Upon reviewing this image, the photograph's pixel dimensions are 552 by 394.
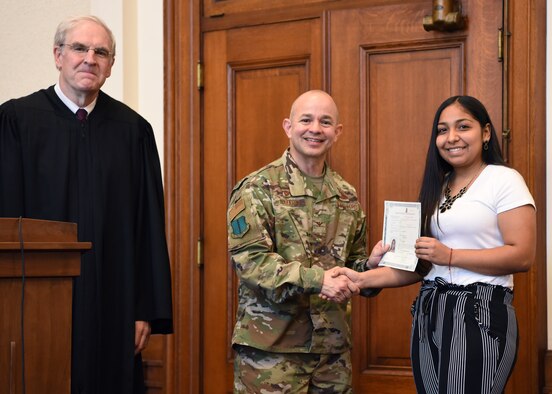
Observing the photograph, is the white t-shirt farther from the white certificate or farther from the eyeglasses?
the eyeglasses

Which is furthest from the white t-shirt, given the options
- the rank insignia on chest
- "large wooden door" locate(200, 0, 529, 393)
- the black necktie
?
the black necktie

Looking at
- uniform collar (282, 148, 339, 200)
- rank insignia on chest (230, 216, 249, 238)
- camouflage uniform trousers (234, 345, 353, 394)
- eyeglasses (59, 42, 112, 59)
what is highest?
eyeglasses (59, 42, 112, 59)

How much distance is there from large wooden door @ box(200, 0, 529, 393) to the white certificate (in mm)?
929

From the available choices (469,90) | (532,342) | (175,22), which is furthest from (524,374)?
(175,22)

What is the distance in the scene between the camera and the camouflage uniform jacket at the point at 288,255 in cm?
262

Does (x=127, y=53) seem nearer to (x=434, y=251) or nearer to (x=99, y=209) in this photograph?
(x=99, y=209)

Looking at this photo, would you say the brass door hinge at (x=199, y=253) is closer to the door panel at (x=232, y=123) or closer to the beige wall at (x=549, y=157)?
the door panel at (x=232, y=123)

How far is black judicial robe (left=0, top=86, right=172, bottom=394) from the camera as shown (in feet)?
8.36

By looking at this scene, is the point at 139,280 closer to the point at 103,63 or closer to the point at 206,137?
the point at 103,63

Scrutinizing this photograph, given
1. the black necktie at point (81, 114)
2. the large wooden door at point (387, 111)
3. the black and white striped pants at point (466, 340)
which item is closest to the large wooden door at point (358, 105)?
the large wooden door at point (387, 111)

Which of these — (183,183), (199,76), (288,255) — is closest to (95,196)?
(288,255)

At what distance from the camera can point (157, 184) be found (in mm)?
2797

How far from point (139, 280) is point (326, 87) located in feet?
4.73

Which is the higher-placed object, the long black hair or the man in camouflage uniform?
the long black hair
